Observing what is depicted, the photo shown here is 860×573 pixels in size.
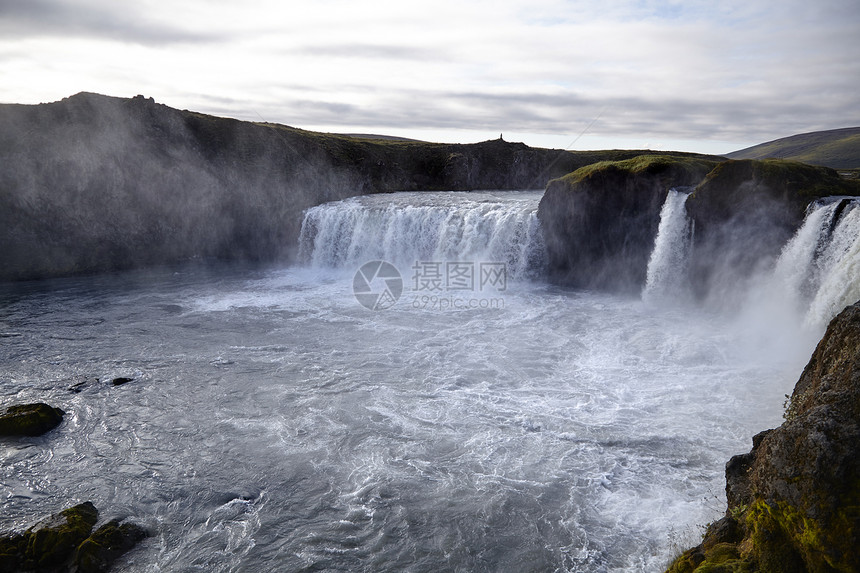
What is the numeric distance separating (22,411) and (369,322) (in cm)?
1265

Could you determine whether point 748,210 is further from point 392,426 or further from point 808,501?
point 808,501

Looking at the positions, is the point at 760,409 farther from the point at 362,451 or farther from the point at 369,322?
the point at 369,322

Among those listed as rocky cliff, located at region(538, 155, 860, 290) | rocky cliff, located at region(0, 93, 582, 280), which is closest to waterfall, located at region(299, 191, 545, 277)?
rocky cliff, located at region(538, 155, 860, 290)

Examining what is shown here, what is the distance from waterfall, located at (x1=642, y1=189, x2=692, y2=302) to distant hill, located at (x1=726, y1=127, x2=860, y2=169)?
66.9 metres

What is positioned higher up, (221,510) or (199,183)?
(199,183)

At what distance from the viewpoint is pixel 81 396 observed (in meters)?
15.3

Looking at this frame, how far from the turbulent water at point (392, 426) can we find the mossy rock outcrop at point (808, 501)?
11.2ft

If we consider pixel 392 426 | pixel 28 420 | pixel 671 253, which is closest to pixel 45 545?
pixel 28 420

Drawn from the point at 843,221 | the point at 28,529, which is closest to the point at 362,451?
the point at 28,529

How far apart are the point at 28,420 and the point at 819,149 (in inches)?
4984

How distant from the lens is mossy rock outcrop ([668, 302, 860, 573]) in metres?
4.89
